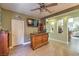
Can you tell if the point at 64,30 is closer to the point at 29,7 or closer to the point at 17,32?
the point at 29,7

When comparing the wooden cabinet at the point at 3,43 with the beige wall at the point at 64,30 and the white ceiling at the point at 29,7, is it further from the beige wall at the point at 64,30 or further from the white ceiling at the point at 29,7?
the beige wall at the point at 64,30

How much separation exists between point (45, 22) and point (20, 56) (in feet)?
3.31

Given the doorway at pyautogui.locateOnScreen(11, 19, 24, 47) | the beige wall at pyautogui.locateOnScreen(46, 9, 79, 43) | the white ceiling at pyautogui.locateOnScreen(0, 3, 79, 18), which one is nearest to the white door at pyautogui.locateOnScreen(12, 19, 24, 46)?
the doorway at pyautogui.locateOnScreen(11, 19, 24, 47)

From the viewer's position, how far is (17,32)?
2328 millimetres

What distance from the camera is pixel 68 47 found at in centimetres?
232

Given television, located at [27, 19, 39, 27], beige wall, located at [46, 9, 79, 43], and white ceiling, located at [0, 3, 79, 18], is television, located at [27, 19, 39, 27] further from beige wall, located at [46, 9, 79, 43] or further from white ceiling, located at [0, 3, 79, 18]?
beige wall, located at [46, 9, 79, 43]

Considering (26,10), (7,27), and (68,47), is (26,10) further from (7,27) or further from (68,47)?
(68,47)

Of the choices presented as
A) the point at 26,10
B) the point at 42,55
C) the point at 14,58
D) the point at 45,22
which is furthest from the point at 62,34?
the point at 14,58

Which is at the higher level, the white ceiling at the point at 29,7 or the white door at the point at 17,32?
the white ceiling at the point at 29,7

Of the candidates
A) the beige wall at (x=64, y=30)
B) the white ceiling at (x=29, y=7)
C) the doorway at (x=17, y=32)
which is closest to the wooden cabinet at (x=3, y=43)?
the doorway at (x=17, y=32)

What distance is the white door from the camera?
2.29 meters

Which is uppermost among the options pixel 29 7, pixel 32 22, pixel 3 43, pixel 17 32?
pixel 29 7

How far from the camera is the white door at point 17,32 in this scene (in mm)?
2289

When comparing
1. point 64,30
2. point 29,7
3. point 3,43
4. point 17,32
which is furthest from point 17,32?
point 64,30
